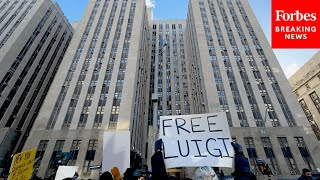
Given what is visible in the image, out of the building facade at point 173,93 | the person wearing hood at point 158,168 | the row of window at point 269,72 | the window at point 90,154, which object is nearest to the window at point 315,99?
the building facade at point 173,93

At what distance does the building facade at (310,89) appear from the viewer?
52.6 metres

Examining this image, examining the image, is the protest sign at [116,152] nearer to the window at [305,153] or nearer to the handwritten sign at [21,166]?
the handwritten sign at [21,166]

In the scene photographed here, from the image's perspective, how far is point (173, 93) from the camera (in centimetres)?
5934

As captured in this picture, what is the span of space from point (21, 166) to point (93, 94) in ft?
109

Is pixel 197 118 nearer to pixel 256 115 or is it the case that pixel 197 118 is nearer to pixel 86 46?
pixel 256 115

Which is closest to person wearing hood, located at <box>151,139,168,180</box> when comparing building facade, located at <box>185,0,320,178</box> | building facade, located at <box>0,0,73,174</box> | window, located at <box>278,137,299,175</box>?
building facade, located at <box>185,0,320,178</box>

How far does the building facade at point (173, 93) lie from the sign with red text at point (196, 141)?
1680 cm

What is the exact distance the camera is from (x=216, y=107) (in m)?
36.7

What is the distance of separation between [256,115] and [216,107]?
7057 millimetres

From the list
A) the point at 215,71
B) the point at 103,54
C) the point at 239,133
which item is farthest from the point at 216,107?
the point at 103,54

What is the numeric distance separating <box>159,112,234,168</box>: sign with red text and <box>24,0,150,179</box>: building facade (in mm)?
28114

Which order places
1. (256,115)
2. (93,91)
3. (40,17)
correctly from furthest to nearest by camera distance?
(40,17) → (93,91) → (256,115)

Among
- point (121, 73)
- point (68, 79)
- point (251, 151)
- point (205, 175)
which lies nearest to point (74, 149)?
point (68, 79)

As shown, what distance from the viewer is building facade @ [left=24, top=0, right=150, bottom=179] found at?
33.1m
